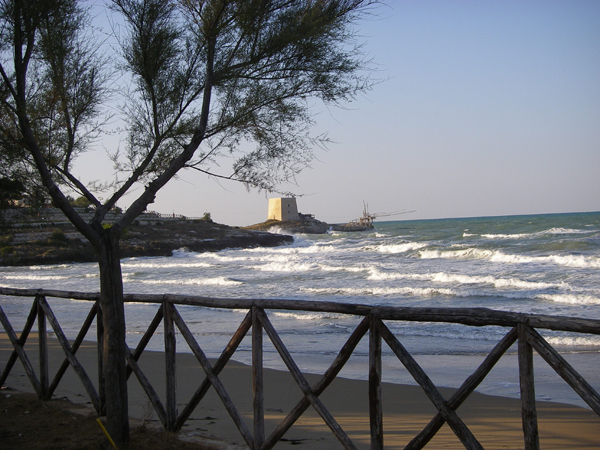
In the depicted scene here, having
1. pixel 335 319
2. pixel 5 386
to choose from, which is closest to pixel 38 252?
pixel 335 319

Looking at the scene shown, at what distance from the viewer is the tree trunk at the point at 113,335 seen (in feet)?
13.2

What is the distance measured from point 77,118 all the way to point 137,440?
3.02 meters

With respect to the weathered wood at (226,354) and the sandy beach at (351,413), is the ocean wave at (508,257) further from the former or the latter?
the weathered wood at (226,354)

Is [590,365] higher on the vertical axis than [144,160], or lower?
lower

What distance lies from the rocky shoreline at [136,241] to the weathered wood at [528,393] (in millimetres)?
25363

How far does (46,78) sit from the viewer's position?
4.89 meters

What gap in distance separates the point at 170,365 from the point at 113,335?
593 millimetres

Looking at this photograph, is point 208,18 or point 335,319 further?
point 335,319

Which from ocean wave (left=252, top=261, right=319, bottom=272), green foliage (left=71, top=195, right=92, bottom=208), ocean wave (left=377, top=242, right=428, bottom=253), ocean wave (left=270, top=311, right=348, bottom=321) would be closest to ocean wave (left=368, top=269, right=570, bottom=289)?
ocean wave (left=252, top=261, right=319, bottom=272)

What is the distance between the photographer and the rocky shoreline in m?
34.6

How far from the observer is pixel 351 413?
219 inches

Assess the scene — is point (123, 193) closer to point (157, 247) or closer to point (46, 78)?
point (46, 78)

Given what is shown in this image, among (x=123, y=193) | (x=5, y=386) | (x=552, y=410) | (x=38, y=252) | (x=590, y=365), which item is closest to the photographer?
(x=123, y=193)

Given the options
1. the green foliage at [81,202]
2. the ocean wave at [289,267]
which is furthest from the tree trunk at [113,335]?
the ocean wave at [289,267]
